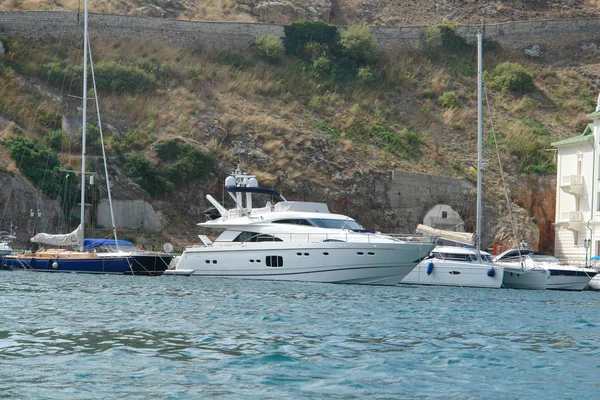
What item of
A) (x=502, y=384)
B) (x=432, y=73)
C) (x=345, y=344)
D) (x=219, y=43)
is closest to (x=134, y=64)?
→ (x=219, y=43)

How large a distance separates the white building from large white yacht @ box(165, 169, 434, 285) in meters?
16.1

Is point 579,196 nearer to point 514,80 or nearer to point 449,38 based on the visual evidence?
point 514,80

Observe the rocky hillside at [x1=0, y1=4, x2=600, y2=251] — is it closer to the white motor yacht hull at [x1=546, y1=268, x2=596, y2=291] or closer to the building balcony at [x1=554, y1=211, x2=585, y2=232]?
the building balcony at [x1=554, y1=211, x2=585, y2=232]

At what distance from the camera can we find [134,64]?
58906 millimetres

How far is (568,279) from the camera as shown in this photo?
39094mm

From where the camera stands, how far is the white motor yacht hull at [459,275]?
36750 mm

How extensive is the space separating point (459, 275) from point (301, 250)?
6.40 metres

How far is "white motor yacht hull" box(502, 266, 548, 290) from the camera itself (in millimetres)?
38438

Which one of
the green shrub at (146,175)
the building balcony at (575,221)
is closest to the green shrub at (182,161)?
the green shrub at (146,175)

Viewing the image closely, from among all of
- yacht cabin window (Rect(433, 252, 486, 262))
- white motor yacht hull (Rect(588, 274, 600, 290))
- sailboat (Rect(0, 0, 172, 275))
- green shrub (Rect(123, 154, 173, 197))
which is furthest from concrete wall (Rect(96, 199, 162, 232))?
white motor yacht hull (Rect(588, 274, 600, 290))

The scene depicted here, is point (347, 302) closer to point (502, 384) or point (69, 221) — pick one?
point (502, 384)

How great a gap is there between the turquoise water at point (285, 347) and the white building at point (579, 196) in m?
23.0

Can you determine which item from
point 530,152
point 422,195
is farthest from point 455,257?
point 530,152

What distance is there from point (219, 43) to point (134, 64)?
22.8ft
